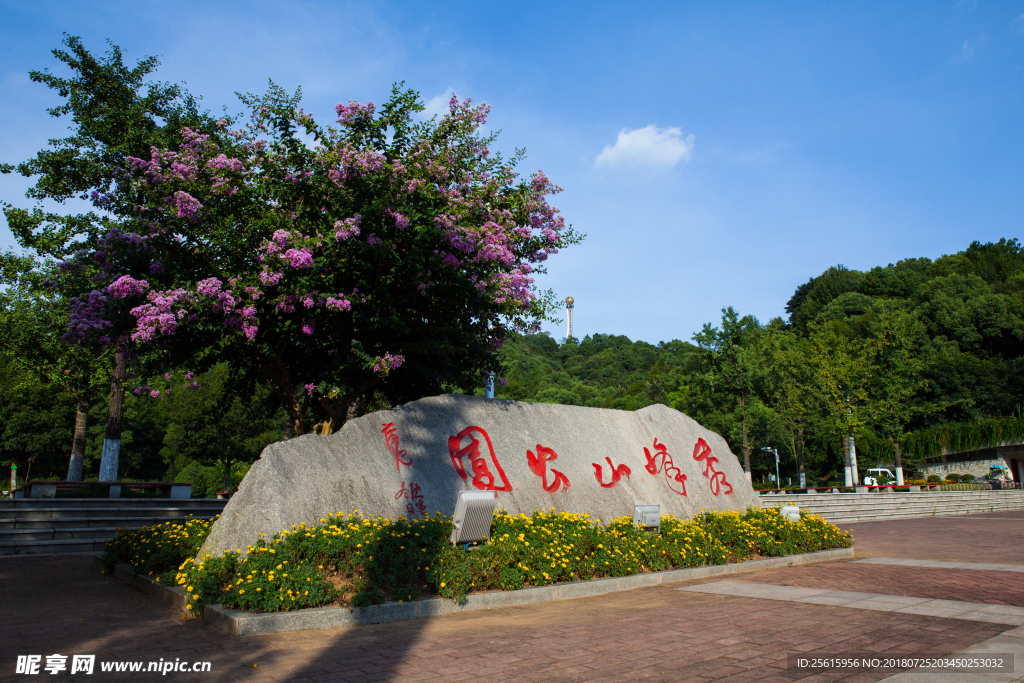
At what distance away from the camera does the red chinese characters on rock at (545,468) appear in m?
10.5

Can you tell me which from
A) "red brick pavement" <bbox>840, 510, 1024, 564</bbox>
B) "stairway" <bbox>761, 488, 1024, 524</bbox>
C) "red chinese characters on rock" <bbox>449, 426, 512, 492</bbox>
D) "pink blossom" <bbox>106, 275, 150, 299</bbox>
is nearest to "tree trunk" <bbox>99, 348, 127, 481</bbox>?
"pink blossom" <bbox>106, 275, 150, 299</bbox>

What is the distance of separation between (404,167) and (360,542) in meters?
6.44

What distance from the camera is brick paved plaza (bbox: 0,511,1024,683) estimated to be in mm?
4594

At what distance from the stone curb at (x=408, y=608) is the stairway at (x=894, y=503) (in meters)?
13.2

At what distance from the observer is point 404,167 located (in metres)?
10.7

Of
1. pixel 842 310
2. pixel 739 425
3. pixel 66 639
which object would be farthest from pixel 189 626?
pixel 842 310

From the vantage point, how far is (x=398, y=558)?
22.3 feet

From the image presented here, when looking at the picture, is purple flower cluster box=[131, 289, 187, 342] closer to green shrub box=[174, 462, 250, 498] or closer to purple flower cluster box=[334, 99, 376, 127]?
purple flower cluster box=[334, 99, 376, 127]

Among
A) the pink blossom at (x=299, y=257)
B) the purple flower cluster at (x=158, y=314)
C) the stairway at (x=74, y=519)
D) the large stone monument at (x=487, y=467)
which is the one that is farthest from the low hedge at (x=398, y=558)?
the stairway at (x=74, y=519)

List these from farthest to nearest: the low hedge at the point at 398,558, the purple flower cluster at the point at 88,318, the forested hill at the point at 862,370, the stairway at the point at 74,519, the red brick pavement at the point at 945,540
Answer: the forested hill at the point at 862,370, the stairway at the point at 74,519, the red brick pavement at the point at 945,540, the purple flower cluster at the point at 88,318, the low hedge at the point at 398,558

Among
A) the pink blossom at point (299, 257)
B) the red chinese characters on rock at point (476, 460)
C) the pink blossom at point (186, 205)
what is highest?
the pink blossom at point (186, 205)

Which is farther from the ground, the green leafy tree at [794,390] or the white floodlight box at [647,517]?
the green leafy tree at [794,390]

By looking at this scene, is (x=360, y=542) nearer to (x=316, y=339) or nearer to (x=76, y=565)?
(x=316, y=339)

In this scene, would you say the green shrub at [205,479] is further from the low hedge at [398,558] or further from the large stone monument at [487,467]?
the large stone monument at [487,467]
